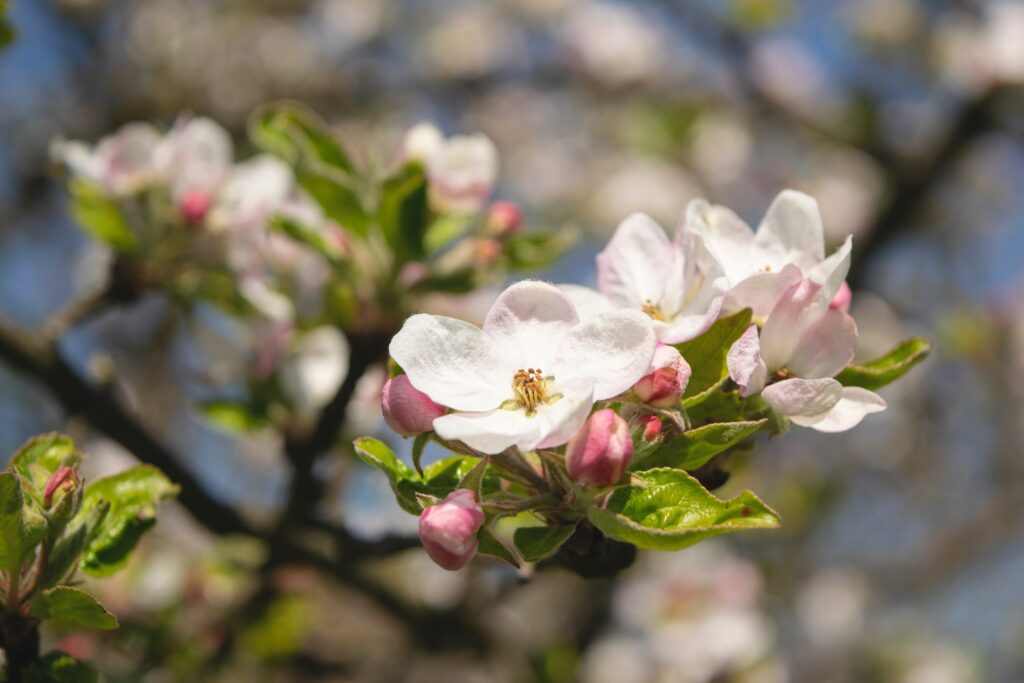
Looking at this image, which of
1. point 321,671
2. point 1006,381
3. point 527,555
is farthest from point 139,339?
point 1006,381

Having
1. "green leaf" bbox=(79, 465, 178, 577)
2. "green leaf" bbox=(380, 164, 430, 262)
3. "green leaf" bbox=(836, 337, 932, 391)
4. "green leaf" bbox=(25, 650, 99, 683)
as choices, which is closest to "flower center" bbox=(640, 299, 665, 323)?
"green leaf" bbox=(836, 337, 932, 391)

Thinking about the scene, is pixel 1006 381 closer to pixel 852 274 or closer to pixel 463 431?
pixel 852 274

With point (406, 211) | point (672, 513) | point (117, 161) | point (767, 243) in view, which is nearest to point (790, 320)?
point (767, 243)

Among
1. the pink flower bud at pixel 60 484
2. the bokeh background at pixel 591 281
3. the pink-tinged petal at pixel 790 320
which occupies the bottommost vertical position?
the bokeh background at pixel 591 281

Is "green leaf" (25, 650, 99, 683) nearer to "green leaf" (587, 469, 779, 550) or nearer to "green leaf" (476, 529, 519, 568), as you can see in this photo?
"green leaf" (476, 529, 519, 568)

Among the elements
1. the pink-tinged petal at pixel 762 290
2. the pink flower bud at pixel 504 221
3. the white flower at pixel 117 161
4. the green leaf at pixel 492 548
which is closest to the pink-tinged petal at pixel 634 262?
Result: the pink-tinged petal at pixel 762 290

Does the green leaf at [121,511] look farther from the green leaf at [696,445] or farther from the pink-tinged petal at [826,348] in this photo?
the pink-tinged petal at [826,348]
